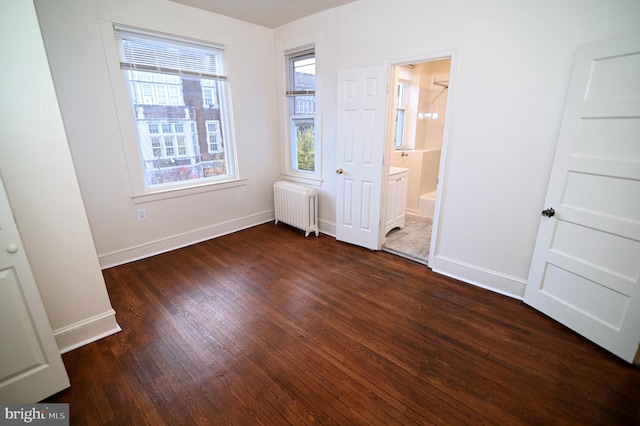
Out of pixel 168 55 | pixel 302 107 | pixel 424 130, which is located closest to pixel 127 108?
pixel 168 55

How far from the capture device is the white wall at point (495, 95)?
2.11 metres

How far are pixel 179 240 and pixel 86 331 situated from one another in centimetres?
172

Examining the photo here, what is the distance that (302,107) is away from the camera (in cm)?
416

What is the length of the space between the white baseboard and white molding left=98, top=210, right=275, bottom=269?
1.26 metres

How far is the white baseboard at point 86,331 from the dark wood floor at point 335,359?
7 cm

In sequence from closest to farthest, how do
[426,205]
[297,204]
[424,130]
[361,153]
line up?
[361,153] → [297,204] → [426,205] → [424,130]

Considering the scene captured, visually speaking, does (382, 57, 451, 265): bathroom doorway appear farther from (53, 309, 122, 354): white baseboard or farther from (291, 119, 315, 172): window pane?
(53, 309, 122, 354): white baseboard

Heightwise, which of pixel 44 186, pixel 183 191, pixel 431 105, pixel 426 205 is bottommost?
pixel 426 205

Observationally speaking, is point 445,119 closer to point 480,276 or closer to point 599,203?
point 599,203

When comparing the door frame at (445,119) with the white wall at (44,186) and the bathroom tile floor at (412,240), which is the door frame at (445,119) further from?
the white wall at (44,186)

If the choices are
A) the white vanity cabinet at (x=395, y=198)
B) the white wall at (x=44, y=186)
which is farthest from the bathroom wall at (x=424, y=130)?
the white wall at (x=44, y=186)

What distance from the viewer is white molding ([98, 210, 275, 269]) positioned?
3221 millimetres

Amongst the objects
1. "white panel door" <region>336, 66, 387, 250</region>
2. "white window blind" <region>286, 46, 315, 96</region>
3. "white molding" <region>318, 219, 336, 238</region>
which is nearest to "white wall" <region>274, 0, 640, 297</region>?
"white panel door" <region>336, 66, 387, 250</region>

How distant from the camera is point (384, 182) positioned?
11.1 ft
